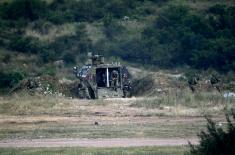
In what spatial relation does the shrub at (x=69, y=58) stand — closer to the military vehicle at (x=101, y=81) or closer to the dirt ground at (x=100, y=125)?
the military vehicle at (x=101, y=81)

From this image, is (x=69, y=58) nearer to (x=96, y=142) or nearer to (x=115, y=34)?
(x=115, y=34)

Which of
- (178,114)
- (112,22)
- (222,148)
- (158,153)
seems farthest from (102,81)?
(222,148)

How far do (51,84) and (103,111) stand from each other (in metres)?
12.5

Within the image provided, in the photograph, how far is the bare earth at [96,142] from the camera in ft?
77.4

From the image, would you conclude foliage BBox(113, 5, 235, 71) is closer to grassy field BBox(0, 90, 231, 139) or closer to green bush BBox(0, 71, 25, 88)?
green bush BBox(0, 71, 25, 88)

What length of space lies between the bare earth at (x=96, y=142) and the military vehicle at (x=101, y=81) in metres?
22.6

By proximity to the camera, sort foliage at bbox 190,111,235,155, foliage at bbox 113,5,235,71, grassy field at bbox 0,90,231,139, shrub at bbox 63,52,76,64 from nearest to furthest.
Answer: foliage at bbox 190,111,235,155 < grassy field at bbox 0,90,231,139 < foliage at bbox 113,5,235,71 < shrub at bbox 63,52,76,64

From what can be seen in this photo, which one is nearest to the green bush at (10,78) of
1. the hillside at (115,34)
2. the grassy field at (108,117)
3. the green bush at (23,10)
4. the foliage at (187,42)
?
the hillside at (115,34)

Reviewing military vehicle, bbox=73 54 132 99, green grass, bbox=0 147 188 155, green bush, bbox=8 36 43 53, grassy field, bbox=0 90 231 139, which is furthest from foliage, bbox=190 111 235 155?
green bush, bbox=8 36 43 53

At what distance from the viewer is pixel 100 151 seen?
21500 mm

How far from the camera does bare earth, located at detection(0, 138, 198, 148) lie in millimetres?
23578

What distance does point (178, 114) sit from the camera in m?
34.5

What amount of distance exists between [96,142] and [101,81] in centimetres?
2559

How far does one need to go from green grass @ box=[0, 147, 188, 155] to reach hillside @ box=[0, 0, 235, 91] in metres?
32.7
